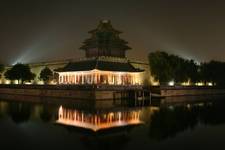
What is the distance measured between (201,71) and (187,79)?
8.78 meters

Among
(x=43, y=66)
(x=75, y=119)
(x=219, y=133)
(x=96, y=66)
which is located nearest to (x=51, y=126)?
(x=75, y=119)

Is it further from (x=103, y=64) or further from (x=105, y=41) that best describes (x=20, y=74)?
(x=103, y=64)

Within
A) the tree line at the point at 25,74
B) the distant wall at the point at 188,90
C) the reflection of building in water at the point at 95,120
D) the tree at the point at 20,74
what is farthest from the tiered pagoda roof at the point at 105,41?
the reflection of building in water at the point at 95,120

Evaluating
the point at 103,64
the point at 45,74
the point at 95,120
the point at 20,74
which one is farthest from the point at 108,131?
the point at 20,74

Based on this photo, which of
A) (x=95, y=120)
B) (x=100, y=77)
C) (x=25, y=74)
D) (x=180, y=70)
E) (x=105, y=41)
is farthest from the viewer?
Result: (x=25, y=74)

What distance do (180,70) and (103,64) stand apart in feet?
60.1

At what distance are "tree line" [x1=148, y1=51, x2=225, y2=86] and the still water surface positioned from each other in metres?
30.2

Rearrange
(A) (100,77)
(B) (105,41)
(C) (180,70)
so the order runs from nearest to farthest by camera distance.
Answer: (A) (100,77)
(B) (105,41)
(C) (180,70)

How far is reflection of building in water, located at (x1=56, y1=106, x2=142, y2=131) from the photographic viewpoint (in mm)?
25625

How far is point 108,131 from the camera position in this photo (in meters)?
22.9

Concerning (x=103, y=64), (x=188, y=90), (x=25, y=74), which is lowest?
(x=188, y=90)

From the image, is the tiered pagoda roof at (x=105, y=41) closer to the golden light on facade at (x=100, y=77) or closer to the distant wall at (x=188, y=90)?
the golden light on facade at (x=100, y=77)

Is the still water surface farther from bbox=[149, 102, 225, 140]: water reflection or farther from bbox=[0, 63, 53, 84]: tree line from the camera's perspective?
bbox=[0, 63, 53, 84]: tree line

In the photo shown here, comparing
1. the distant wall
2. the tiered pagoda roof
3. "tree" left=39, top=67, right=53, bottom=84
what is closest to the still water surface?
the distant wall
